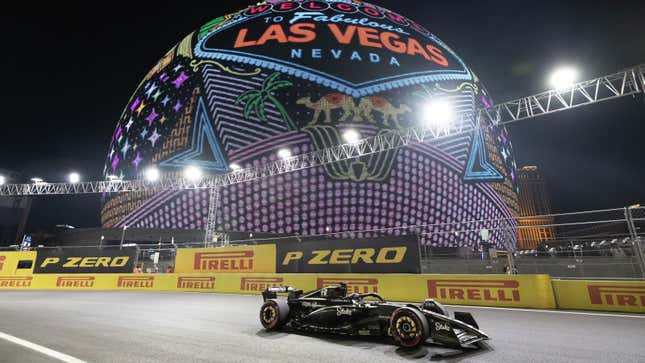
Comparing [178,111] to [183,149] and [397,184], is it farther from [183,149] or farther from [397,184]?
[397,184]

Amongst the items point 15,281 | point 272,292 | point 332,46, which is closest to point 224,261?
point 272,292

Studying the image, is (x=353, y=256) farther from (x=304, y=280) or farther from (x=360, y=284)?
(x=304, y=280)

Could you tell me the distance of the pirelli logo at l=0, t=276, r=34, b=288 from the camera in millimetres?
16109

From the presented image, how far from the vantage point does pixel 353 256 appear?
10.5m

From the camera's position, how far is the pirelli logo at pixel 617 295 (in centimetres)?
629

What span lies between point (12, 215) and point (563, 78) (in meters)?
69.5

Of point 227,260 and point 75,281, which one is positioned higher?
point 227,260

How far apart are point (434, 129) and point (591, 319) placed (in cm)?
1574

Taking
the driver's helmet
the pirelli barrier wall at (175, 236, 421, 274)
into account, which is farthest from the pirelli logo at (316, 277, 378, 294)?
the driver's helmet

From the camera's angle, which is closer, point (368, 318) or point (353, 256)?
point (368, 318)

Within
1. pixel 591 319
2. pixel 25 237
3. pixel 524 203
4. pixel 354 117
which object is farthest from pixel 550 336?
pixel 524 203

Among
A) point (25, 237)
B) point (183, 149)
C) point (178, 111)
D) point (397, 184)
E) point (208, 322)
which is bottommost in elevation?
point (208, 322)

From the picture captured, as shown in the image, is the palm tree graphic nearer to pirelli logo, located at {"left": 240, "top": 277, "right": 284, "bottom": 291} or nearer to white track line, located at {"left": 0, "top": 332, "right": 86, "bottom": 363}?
pirelli logo, located at {"left": 240, "top": 277, "right": 284, "bottom": 291}

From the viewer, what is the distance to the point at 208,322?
6.01 metres
